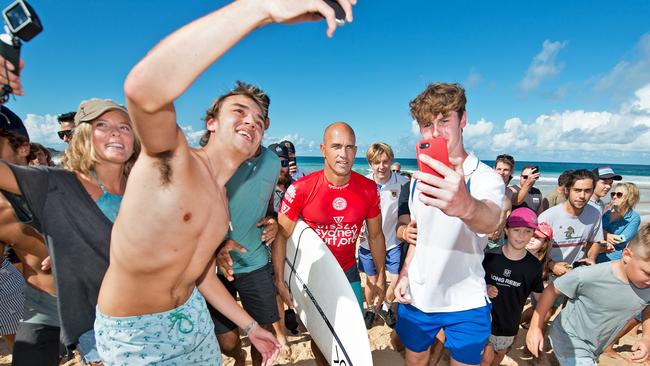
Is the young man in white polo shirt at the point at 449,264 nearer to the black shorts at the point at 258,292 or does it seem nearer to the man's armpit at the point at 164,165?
the black shorts at the point at 258,292

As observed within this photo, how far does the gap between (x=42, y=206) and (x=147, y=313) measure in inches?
34.3

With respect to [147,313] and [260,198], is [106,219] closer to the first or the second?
[147,313]

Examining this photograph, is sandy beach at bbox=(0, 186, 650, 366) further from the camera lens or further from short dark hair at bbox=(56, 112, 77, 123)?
short dark hair at bbox=(56, 112, 77, 123)

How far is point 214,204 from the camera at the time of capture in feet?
5.24

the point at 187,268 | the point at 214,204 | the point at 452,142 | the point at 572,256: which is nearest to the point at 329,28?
the point at 214,204

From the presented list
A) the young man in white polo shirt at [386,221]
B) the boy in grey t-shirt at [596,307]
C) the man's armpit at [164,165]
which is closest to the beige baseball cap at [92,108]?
the man's armpit at [164,165]

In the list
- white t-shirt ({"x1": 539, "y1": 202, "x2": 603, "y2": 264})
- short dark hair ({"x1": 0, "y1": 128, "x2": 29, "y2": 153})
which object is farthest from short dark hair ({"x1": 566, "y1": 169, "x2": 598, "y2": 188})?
short dark hair ({"x1": 0, "y1": 128, "x2": 29, "y2": 153})

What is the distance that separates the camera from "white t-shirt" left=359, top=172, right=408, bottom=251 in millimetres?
5094

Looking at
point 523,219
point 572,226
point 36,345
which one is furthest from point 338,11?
point 572,226

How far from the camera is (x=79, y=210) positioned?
1.75 metres

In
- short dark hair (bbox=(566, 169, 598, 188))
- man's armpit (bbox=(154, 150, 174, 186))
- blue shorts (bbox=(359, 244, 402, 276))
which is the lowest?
blue shorts (bbox=(359, 244, 402, 276))

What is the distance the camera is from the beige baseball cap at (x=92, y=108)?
1.96m

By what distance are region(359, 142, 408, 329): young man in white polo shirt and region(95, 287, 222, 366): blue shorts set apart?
11.7ft

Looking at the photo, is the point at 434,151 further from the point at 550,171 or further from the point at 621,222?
the point at 550,171
